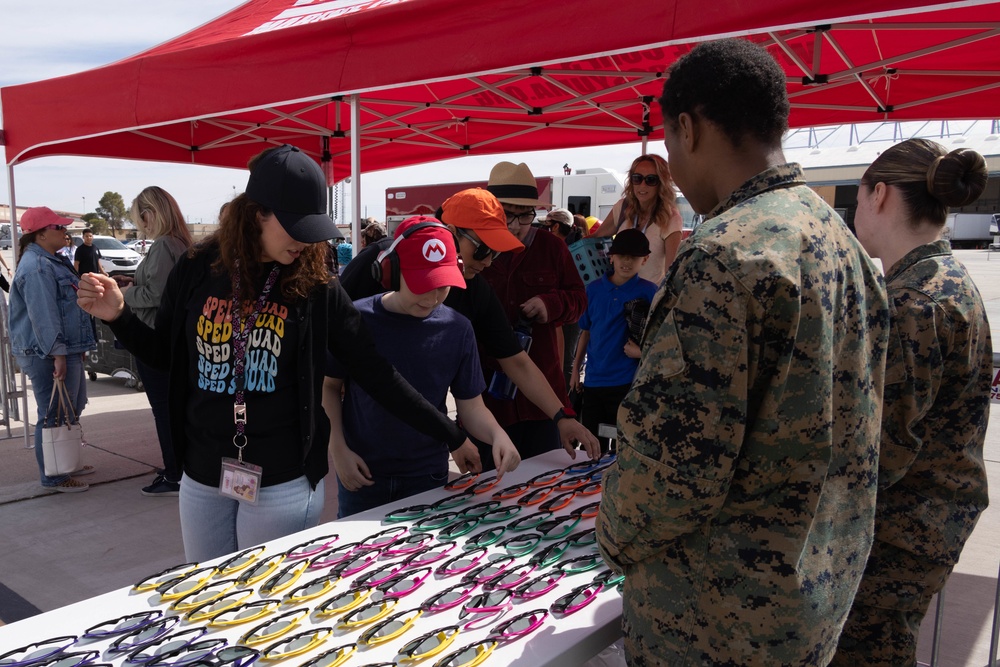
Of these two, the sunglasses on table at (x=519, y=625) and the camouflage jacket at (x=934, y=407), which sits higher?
the camouflage jacket at (x=934, y=407)

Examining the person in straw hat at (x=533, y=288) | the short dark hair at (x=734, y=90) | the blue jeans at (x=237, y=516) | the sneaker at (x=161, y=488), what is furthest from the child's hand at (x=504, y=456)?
the sneaker at (x=161, y=488)

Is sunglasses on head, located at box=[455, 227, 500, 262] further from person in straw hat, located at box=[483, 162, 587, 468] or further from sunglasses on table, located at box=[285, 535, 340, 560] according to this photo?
sunglasses on table, located at box=[285, 535, 340, 560]

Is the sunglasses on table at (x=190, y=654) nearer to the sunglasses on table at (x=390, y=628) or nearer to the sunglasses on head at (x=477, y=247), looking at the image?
the sunglasses on table at (x=390, y=628)

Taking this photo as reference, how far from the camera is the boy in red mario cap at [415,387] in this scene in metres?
2.04

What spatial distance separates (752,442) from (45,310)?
4423 mm

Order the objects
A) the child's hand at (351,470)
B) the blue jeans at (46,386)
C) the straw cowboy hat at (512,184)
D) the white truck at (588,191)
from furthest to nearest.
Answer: the white truck at (588,191), the blue jeans at (46,386), the straw cowboy hat at (512,184), the child's hand at (351,470)

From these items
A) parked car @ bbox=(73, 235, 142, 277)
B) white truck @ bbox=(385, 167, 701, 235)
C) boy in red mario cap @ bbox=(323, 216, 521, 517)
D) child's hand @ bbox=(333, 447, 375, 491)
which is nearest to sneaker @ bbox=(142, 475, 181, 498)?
boy in red mario cap @ bbox=(323, 216, 521, 517)

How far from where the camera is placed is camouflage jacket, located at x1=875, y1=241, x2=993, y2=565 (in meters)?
1.47

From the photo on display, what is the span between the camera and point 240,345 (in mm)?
1738

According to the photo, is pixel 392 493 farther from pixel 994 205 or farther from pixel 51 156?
pixel 994 205

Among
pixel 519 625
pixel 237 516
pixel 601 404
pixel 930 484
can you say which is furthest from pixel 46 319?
pixel 930 484

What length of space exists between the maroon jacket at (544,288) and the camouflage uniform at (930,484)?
5.27 ft

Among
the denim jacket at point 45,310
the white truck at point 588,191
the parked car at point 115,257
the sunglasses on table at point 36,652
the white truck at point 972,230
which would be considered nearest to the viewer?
the sunglasses on table at point 36,652

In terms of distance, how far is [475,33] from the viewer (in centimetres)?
294
